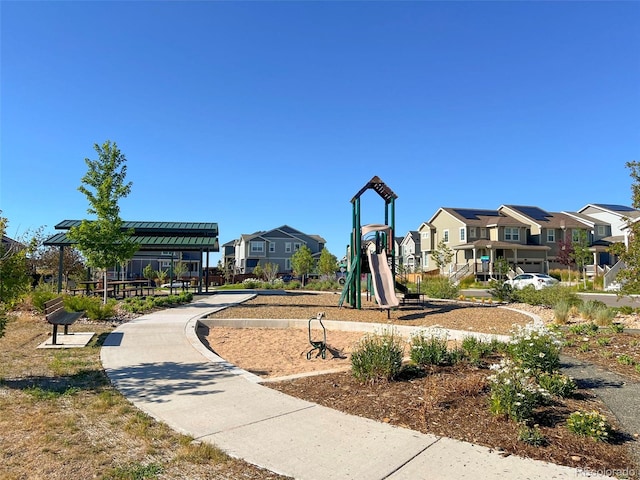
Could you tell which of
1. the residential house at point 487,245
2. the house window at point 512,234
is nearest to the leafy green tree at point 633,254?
the residential house at point 487,245

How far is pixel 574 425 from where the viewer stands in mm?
4223

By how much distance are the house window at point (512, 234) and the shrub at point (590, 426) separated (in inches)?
1719

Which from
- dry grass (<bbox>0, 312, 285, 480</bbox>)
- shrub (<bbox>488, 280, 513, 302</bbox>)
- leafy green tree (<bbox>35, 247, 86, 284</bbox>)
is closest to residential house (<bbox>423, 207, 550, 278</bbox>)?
shrub (<bbox>488, 280, 513, 302</bbox>)

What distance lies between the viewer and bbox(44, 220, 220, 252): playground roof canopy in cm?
2330

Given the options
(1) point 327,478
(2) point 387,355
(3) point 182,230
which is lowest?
(1) point 327,478

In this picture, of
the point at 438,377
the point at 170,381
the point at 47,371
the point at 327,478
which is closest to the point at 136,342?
the point at 47,371

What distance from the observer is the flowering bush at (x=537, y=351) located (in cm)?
600

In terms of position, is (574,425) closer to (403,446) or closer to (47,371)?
(403,446)

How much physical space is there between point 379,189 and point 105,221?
1087cm

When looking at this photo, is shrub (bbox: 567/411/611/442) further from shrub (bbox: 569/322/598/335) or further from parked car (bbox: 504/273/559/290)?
parked car (bbox: 504/273/559/290)

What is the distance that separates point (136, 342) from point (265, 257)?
159 ft

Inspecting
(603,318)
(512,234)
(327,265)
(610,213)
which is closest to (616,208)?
(610,213)

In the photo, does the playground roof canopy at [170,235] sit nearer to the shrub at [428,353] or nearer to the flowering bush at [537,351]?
the shrub at [428,353]

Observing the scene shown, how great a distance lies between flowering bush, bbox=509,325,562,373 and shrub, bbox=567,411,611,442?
64.4 inches
